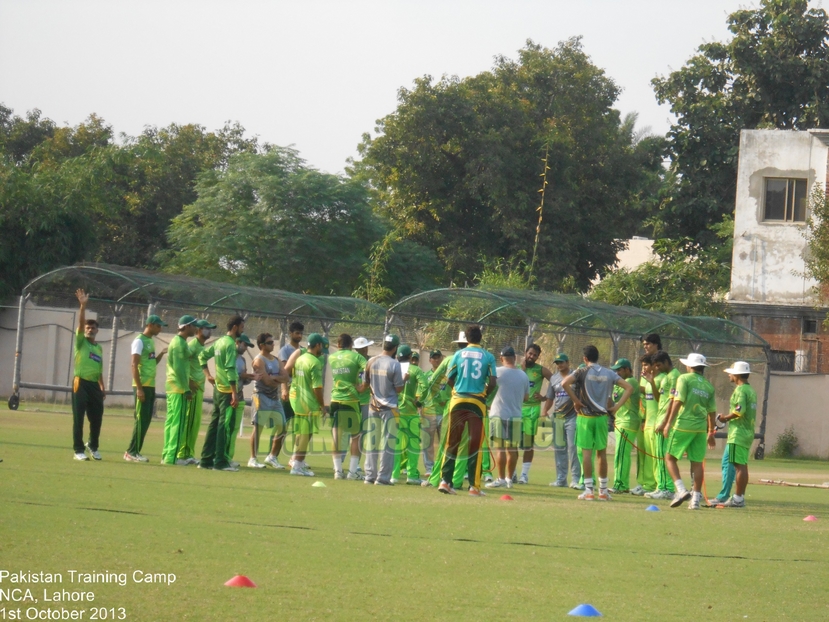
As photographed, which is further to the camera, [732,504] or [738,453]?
[732,504]

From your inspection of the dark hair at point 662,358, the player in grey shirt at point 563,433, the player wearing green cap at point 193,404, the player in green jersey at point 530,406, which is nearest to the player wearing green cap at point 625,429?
the player in grey shirt at point 563,433

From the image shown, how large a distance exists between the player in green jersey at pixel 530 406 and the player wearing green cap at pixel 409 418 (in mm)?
1549

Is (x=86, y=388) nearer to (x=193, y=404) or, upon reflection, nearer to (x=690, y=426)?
(x=193, y=404)

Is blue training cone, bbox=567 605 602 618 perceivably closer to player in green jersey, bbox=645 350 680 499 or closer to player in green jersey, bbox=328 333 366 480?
player in green jersey, bbox=645 350 680 499

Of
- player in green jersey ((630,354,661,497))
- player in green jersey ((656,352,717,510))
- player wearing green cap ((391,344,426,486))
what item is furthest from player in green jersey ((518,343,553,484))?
player in green jersey ((656,352,717,510))

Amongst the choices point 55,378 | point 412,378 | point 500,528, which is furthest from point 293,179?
point 500,528

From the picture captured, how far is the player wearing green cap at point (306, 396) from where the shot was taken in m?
13.4

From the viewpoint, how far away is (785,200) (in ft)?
104

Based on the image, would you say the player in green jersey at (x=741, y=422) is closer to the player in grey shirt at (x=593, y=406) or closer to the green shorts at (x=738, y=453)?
the green shorts at (x=738, y=453)

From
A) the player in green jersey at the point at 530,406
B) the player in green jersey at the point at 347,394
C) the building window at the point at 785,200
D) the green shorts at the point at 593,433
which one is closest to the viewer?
the green shorts at the point at 593,433

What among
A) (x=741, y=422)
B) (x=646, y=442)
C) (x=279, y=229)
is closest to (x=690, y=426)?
(x=741, y=422)

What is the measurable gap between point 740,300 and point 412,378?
20.2 m

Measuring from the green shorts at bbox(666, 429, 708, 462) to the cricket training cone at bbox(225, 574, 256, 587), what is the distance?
7068mm

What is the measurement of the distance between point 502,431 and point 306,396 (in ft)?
8.18
